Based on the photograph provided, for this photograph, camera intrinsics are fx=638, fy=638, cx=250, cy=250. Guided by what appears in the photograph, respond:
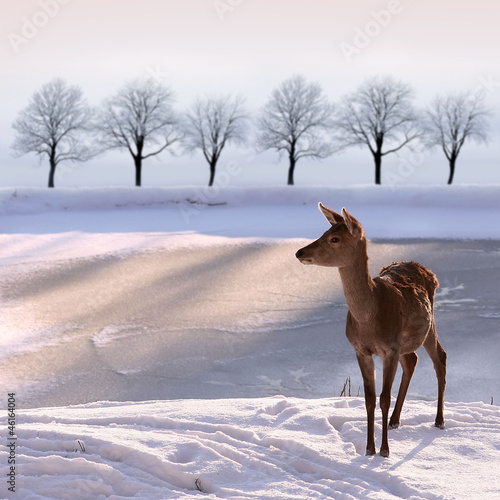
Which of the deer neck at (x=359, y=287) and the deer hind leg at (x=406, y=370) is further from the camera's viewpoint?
the deer hind leg at (x=406, y=370)

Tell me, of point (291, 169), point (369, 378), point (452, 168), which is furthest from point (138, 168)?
point (369, 378)

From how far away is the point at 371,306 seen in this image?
359cm

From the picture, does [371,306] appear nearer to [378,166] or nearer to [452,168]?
[378,166]

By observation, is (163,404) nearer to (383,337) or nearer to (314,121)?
(383,337)

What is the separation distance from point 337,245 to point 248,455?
138 centimetres

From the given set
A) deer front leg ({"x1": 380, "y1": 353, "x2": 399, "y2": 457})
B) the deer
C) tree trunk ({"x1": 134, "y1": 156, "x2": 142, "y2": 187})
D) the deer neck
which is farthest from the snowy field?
tree trunk ({"x1": 134, "y1": 156, "x2": 142, "y2": 187})

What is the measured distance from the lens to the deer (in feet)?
11.3

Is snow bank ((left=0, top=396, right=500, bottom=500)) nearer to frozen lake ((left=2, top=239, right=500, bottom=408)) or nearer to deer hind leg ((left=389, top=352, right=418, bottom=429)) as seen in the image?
deer hind leg ((left=389, top=352, right=418, bottom=429))

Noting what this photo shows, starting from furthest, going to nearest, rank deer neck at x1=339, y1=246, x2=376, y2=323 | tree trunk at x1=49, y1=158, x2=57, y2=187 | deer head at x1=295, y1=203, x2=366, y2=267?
tree trunk at x1=49, y1=158, x2=57, y2=187, deer neck at x1=339, y1=246, x2=376, y2=323, deer head at x1=295, y1=203, x2=366, y2=267

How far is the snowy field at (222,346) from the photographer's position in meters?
3.64

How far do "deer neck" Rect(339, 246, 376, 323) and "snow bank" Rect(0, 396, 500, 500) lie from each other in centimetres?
94

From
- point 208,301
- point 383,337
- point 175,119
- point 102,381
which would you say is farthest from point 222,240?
point 175,119

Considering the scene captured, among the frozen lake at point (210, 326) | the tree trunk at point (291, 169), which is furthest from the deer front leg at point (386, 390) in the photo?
the tree trunk at point (291, 169)

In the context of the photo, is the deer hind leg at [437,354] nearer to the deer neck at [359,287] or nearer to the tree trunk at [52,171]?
the deer neck at [359,287]
